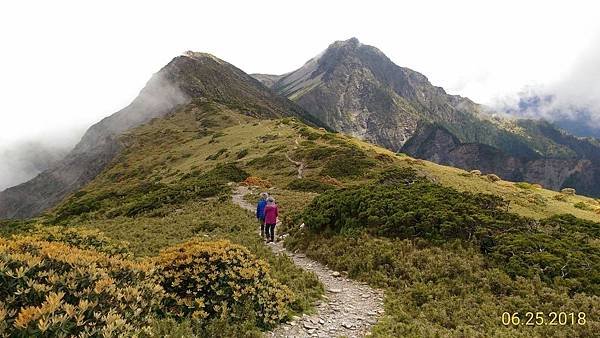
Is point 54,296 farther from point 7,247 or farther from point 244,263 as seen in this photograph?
point 244,263

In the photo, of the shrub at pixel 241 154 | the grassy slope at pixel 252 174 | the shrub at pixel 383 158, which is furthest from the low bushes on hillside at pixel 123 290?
the shrub at pixel 241 154

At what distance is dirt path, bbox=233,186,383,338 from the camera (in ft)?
40.4

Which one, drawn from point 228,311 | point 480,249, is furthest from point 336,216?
point 228,311

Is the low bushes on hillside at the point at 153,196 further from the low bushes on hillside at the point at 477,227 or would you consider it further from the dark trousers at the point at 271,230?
the low bushes on hillside at the point at 477,227

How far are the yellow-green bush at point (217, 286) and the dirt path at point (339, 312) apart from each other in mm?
708

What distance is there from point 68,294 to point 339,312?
8837 mm

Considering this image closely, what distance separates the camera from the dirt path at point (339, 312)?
40.4ft

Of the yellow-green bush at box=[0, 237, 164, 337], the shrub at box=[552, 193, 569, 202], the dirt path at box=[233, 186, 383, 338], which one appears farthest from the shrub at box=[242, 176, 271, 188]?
the yellow-green bush at box=[0, 237, 164, 337]

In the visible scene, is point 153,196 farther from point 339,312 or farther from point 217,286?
point 217,286

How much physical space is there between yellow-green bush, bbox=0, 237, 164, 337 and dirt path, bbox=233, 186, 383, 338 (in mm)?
4355

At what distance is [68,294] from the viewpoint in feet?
26.0

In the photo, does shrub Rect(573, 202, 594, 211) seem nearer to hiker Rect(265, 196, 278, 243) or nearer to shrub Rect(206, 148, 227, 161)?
hiker Rect(265, 196, 278, 243)

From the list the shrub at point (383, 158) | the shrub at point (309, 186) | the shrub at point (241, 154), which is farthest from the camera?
the shrub at point (241, 154)

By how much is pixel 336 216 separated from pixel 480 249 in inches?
314
